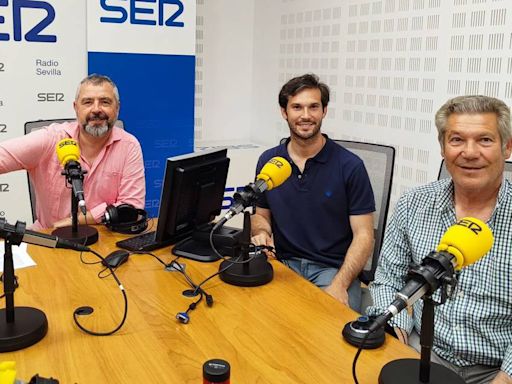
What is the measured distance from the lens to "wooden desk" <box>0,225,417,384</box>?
4.23ft

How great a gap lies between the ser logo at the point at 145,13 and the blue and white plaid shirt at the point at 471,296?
2.51m

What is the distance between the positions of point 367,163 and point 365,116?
107 centimetres

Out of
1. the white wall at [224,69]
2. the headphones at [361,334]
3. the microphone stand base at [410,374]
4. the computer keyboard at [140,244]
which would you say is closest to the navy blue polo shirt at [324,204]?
the computer keyboard at [140,244]

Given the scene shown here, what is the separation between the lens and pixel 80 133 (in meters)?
2.62

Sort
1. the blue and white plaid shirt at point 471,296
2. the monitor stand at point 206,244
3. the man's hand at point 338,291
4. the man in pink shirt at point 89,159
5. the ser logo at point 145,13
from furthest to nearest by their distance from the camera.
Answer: the ser logo at point 145,13 < the man in pink shirt at point 89,159 < the man's hand at point 338,291 < the monitor stand at point 206,244 < the blue and white plaid shirt at point 471,296

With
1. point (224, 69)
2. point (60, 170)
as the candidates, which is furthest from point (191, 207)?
point (224, 69)

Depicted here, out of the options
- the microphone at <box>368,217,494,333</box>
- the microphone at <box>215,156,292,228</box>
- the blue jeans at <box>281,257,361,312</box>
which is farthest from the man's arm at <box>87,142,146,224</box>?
the microphone at <box>368,217,494,333</box>

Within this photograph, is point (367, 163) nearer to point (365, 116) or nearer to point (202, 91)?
point (365, 116)

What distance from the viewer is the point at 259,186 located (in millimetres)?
1756

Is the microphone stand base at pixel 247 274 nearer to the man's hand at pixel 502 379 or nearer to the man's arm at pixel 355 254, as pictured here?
the man's arm at pixel 355 254

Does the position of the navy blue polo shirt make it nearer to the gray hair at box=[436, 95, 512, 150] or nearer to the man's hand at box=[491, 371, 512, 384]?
Answer: the gray hair at box=[436, 95, 512, 150]

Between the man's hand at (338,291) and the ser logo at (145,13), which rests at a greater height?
the ser logo at (145,13)

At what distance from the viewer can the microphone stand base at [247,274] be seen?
1789 millimetres

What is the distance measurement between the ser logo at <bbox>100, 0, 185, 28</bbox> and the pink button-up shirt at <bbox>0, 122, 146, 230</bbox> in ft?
3.86
